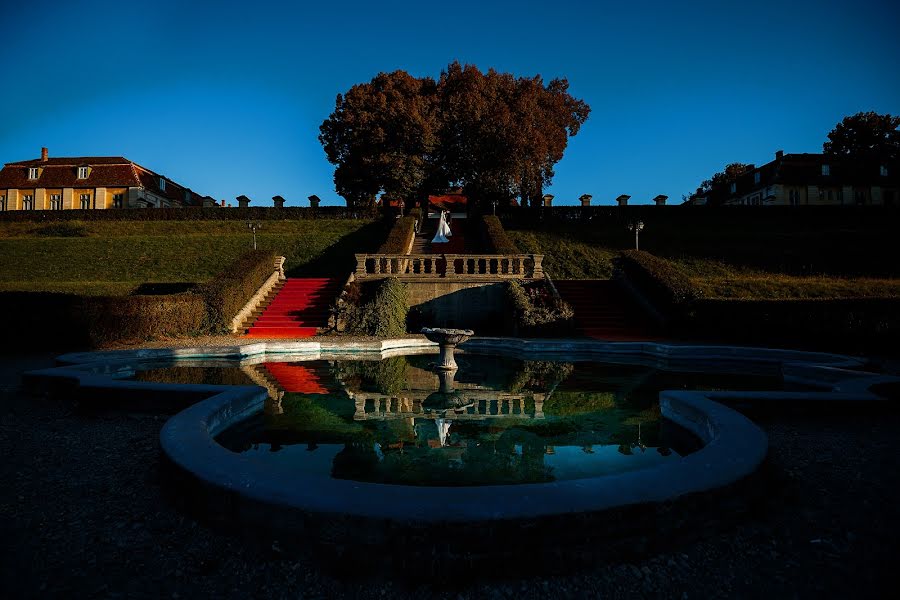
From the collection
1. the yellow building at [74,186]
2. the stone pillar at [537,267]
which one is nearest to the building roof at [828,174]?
the stone pillar at [537,267]

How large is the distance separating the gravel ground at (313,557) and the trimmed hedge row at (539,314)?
11567mm

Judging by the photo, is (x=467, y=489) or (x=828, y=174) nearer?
(x=467, y=489)

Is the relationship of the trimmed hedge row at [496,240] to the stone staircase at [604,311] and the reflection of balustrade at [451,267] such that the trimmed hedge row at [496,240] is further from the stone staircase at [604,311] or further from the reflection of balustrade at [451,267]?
the stone staircase at [604,311]

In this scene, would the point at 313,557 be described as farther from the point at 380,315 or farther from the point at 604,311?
the point at 604,311

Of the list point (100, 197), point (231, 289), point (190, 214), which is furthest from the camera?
point (100, 197)

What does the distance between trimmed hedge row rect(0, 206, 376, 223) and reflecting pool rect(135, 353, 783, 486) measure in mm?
33726

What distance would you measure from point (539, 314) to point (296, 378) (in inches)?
372

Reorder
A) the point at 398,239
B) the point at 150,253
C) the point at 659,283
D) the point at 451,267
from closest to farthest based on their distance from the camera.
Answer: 1. the point at 659,283
2. the point at 451,267
3. the point at 398,239
4. the point at 150,253

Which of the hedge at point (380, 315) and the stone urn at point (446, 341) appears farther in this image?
the hedge at point (380, 315)

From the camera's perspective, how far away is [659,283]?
17.0 m

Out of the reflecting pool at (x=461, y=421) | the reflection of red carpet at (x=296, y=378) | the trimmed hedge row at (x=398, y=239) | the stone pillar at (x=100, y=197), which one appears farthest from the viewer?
the stone pillar at (x=100, y=197)

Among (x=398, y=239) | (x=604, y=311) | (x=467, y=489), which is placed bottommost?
(x=467, y=489)

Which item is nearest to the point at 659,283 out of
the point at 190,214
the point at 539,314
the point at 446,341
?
the point at 539,314

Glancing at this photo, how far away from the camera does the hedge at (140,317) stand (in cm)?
1368
